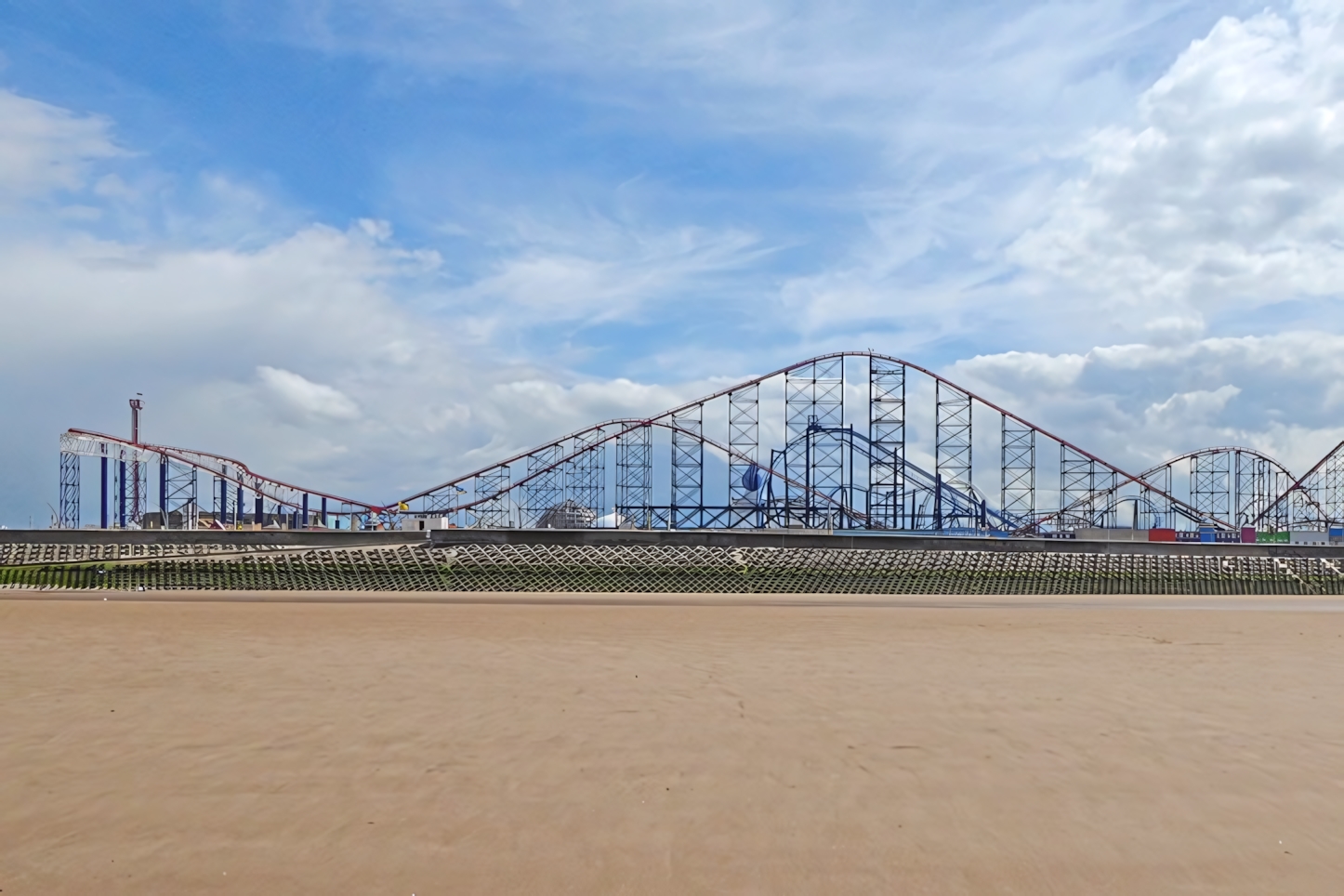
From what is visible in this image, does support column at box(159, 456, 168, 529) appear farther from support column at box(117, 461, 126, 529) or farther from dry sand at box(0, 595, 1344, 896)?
dry sand at box(0, 595, 1344, 896)

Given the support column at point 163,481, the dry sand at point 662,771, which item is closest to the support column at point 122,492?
the support column at point 163,481

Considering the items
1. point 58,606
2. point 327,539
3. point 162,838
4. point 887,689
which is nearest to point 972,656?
point 887,689

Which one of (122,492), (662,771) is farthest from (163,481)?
(662,771)

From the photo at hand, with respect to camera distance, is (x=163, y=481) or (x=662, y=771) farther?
(x=163, y=481)

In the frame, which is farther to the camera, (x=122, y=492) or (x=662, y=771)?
(x=122, y=492)

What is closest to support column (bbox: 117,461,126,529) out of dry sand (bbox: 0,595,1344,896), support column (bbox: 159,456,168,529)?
support column (bbox: 159,456,168,529)

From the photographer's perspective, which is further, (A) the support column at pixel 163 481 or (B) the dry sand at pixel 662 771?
(A) the support column at pixel 163 481

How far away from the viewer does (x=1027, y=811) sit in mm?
5168

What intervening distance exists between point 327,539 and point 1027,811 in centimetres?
3585

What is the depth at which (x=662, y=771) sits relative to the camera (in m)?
5.88

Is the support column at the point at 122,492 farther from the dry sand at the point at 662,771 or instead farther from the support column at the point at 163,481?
the dry sand at the point at 662,771

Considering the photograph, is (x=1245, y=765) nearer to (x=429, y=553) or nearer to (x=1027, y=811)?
(x=1027, y=811)

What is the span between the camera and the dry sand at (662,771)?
4.36 meters

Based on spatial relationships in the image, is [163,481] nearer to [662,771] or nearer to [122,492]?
[122,492]
